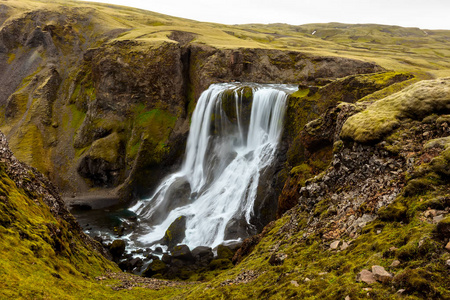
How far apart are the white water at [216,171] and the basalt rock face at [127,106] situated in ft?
15.9

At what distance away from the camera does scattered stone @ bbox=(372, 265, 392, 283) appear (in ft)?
20.8

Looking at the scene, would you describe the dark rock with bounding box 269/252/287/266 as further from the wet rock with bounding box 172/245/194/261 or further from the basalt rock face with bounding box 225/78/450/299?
the wet rock with bounding box 172/245/194/261

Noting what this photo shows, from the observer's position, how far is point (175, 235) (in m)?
30.8

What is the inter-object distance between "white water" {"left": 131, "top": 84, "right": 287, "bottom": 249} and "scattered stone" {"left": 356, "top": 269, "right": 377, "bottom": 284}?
910 inches

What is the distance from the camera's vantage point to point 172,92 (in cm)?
5388

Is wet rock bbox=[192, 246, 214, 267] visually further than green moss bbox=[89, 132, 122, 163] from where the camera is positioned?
No

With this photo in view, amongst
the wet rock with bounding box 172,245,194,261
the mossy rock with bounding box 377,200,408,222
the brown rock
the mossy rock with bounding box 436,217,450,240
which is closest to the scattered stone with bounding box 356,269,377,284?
the brown rock

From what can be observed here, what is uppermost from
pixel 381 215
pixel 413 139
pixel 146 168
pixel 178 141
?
pixel 413 139

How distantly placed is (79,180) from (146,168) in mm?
13156

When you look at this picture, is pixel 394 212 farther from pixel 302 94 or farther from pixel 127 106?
pixel 127 106

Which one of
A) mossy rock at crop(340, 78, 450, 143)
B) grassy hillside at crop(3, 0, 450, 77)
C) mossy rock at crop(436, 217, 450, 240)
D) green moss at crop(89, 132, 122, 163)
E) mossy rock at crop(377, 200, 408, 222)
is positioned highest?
grassy hillside at crop(3, 0, 450, 77)

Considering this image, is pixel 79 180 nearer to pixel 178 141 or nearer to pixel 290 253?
pixel 178 141

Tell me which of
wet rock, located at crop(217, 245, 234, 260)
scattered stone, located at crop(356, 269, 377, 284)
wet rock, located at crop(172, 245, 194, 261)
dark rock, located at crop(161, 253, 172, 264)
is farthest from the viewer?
dark rock, located at crop(161, 253, 172, 264)

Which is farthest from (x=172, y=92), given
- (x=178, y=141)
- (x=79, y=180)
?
(x=79, y=180)
